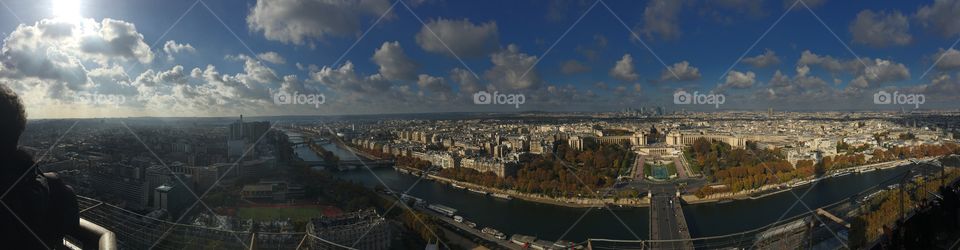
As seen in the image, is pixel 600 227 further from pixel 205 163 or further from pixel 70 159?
pixel 70 159

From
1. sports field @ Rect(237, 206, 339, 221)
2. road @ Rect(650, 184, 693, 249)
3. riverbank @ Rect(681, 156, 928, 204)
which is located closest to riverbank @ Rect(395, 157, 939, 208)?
riverbank @ Rect(681, 156, 928, 204)

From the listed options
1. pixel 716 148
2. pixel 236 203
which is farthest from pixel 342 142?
pixel 716 148

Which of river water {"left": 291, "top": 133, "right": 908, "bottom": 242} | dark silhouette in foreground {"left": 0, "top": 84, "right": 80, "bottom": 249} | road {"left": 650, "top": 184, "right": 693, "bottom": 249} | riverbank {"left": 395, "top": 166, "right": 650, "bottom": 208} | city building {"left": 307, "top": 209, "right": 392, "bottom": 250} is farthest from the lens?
riverbank {"left": 395, "top": 166, "right": 650, "bottom": 208}

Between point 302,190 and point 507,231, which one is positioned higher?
point 302,190

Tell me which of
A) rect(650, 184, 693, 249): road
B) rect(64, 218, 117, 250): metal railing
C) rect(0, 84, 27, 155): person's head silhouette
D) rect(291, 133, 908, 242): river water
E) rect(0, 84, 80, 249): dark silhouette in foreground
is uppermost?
rect(0, 84, 27, 155): person's head silhouette

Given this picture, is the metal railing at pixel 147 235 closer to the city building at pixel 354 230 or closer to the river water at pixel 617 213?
the city building at pixel 354 230

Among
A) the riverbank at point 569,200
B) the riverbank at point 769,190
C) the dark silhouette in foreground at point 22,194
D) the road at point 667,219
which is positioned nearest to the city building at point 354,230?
the road at point 667,219

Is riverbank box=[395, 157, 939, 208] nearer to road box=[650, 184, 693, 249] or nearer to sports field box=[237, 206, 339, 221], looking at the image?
road box=[650, 184, 693, 249]

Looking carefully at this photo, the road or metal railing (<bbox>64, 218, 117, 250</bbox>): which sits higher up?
metal railing (<bbox>64, 218, 117, 250</bbox>)
